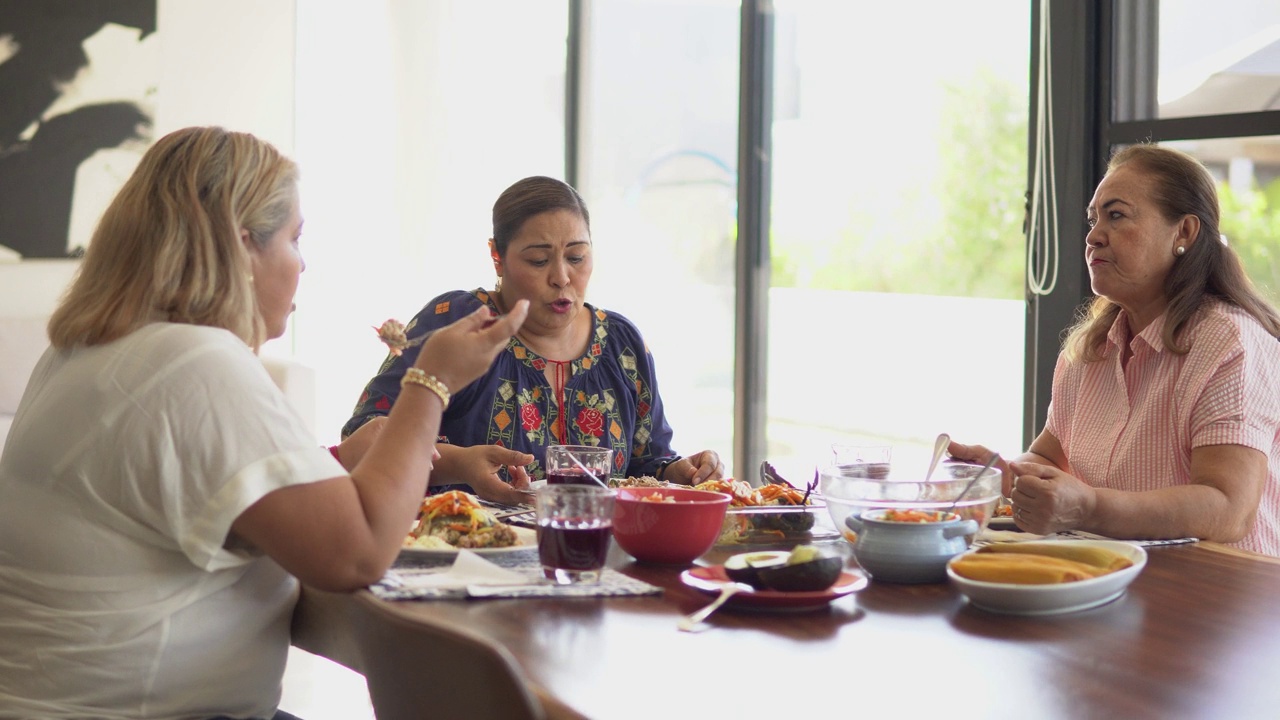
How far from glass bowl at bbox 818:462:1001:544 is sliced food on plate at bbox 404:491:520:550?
16.0 inches

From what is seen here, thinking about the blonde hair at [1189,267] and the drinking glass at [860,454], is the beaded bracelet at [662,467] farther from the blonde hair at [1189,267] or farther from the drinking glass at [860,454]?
the blonde hair at [1189,267]

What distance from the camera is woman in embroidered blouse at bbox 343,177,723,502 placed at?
2.31 m

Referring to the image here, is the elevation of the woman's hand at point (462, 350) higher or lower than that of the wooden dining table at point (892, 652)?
higher

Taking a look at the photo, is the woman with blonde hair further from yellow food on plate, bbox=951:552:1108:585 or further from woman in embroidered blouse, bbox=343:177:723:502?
woman in embroidered blouse, bbox=343:177:723:502

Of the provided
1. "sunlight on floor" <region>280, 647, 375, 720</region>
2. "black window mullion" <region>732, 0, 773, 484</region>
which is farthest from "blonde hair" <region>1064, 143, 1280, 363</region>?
"black window mullion" <region>732, 0, 773, 484</region>

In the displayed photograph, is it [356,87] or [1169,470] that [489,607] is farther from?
[356,87]

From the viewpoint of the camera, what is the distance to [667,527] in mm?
1461

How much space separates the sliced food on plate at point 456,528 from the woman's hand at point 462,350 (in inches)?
7.7

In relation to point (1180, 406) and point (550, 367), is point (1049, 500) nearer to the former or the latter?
point (1180, 406)

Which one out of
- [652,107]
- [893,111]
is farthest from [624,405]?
[652,107]

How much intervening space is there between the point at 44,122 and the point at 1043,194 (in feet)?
11.9

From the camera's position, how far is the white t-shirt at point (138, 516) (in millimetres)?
1298

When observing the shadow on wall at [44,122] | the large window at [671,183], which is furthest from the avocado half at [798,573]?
the shadow on wall at [44,122]

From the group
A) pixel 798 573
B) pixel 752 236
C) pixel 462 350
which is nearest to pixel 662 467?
pixel 462 350
